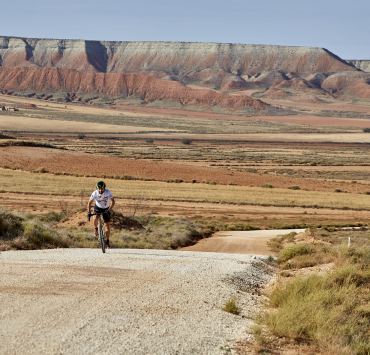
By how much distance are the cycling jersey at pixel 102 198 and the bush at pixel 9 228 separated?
305cm

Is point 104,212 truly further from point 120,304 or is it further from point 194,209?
point 194,209

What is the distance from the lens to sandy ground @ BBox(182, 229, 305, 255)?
2969 cm

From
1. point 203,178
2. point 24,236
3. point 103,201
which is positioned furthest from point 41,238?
point 203,178

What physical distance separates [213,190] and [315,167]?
35.7 meters

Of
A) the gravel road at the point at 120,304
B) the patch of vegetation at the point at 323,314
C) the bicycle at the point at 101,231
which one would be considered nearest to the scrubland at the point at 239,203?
the patch of vegetation at the point at 323,314

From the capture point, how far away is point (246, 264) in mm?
18125

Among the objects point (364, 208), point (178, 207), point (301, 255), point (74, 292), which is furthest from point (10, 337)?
point (364, 208)

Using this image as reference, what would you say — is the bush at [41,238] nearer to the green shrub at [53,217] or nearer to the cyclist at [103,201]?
the cyclist at [103,201]

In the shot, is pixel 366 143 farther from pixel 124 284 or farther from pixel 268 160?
pixel 124 284

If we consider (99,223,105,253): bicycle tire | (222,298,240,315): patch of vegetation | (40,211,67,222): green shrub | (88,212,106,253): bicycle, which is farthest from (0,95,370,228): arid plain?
(222,298,240,315): patch of vegetation

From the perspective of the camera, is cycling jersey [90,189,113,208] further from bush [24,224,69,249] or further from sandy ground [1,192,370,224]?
sandy ground [1,192,370,224]

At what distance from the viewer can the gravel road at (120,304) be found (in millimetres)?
9539

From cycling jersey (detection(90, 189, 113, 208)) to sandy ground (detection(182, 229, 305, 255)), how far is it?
10.2 meters

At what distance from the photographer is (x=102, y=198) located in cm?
1872
